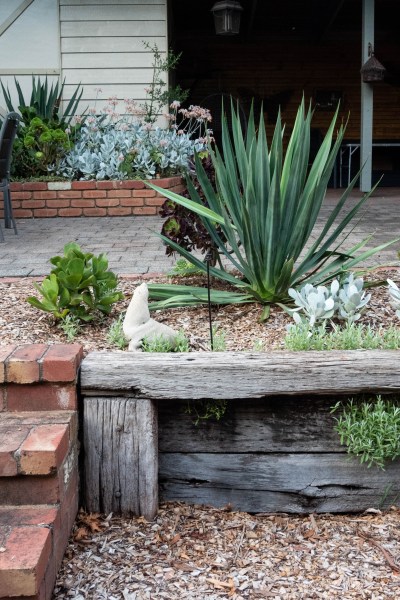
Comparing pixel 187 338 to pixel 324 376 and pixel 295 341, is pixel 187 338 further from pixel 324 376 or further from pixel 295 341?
pixel 324 376

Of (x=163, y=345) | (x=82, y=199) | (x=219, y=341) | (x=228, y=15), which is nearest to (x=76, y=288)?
(x=163, y=345)

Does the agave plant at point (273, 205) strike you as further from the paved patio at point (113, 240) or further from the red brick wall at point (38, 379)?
the red brick wall at point (38, 379)

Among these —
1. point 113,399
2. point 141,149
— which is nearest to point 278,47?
point 141,149

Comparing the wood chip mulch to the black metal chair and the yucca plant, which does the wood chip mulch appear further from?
the yucca plant

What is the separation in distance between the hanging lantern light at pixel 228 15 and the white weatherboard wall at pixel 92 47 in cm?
75

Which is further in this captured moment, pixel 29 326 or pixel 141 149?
pixel 141 149

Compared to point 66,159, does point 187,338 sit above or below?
below

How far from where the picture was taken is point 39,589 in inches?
63.1

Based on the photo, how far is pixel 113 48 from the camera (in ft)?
29.1

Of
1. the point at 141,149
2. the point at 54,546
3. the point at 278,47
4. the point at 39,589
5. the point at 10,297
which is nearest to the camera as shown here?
the point at 39,589

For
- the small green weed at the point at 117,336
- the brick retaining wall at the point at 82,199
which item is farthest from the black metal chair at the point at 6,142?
the small green weed at the point at 117,336

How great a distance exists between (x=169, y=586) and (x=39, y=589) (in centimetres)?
40

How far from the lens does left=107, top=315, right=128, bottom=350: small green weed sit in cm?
245

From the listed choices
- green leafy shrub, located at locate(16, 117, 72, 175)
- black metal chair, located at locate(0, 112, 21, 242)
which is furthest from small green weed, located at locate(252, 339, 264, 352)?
green leafy shrub, located at locate(16, 117, 72, 175)
